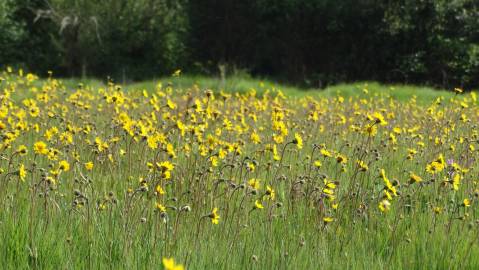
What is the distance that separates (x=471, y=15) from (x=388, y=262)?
598 inches

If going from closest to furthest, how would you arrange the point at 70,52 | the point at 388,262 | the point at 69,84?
the point at 388,262, the point at 69,84, the point at 70,52

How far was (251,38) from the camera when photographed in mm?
19594

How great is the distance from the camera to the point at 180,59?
19766mm

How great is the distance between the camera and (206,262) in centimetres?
264

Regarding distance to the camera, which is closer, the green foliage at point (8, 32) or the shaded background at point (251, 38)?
the shaded background at point (251, 38)

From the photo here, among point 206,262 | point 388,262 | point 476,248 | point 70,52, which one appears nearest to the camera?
point 206,262

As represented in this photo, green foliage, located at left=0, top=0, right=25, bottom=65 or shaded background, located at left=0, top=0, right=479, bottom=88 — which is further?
green foliage, located at left=0, top=0, right=25, bottom=65

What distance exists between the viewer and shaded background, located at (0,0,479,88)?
1680 centimetres

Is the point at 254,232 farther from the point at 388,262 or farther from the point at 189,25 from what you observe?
the point at 189,25

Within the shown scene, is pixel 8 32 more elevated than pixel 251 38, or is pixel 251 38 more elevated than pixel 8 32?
pixel 251 38

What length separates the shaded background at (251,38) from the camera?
661 inches

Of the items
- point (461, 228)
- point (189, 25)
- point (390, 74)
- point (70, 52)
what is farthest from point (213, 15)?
point (461, 228)

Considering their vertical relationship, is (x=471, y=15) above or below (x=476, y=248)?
above

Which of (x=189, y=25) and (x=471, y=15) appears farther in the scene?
(x=189, y=25)
